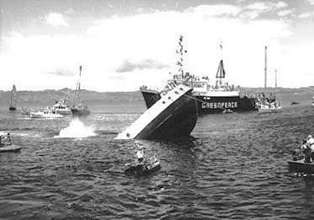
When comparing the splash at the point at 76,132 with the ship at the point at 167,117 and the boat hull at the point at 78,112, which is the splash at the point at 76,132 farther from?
the boat hull at the point at 78,112

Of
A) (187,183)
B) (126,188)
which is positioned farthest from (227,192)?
(126,188)

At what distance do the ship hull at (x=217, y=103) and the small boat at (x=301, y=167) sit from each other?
93.7 metres

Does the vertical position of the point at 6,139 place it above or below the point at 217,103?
below

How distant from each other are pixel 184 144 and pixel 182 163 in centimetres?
1515

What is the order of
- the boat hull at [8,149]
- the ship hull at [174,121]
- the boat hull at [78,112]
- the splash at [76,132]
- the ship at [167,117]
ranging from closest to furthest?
1. the boat hull at [8,149]
2. the ship at [167,117]
3. the ship hull at [174,121]
4. the splash at [76,132]
5. the boat hull at [78,112]

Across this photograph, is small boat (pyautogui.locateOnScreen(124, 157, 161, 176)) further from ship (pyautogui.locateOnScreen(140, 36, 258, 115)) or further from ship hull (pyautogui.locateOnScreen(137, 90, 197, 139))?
ship (pyautogui.locateOnScreen(140, 36, 258, 115))

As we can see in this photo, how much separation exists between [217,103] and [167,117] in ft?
289

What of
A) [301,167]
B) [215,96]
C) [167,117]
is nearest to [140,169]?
[301,167]

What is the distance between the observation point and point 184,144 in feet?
174

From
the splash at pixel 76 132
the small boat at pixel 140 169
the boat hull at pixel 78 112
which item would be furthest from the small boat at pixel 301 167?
the boat hull at pixel 78 112

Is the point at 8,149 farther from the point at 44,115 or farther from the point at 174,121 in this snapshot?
the point at 44,115

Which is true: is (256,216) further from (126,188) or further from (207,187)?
(126,188)

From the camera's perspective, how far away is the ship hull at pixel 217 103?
125688 millimetres

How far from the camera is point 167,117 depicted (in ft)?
185
